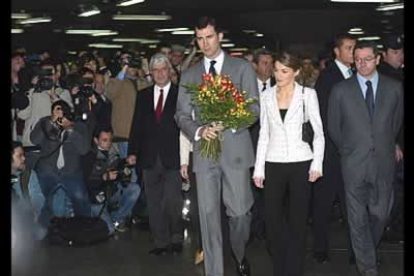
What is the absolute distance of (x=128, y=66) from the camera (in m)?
11.0

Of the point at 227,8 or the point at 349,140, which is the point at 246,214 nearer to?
the point at 349,140

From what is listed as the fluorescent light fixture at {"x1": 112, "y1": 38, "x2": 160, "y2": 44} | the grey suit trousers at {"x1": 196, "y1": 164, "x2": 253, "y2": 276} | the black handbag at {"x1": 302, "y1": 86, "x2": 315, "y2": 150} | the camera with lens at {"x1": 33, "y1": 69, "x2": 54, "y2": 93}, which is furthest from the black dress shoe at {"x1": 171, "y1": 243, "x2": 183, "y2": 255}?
the fluorescent light fixture at {"x1": 112, "y1": 38, "x2": 160, "y2": 44}

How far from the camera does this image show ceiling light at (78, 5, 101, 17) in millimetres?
12352

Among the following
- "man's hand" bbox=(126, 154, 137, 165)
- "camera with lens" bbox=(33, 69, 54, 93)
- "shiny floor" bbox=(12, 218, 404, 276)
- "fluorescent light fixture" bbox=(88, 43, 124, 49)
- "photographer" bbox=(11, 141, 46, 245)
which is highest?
"fluorescent light fixture" bbox=(88, 43, 124, 49)

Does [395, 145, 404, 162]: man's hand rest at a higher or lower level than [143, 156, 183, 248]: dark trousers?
higher

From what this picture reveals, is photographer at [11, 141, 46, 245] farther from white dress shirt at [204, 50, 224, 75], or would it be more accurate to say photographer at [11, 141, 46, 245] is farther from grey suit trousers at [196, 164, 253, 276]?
white dress shirt at [204, 50, 224, 75]

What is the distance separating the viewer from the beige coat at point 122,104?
1044 centimetres

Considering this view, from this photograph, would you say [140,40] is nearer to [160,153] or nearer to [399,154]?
[160,153]

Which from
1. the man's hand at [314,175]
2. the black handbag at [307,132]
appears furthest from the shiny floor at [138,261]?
the black handbag at [307,132]

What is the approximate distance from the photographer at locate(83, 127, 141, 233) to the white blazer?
2.93 m

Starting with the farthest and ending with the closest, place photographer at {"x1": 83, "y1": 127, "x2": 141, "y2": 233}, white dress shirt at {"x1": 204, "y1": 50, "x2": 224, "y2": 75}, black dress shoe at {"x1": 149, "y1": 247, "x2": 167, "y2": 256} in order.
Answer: photographer at {"x1": 83, "y1": 127, "x2": 141, "y2": 233}
black dress shoe at {"x1": 149, "y1": 247, "x2": 167, "y2": 256}
white dress shirt at {"x1": 204, "y1": 50, "x2": 224, "y2": 75}

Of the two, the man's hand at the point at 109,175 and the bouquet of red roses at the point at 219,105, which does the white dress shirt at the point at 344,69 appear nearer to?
the bouquet of red roses at the point at 219,105

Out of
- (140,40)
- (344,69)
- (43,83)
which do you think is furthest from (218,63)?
(140,40)

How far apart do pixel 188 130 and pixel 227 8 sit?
5.64 metres
